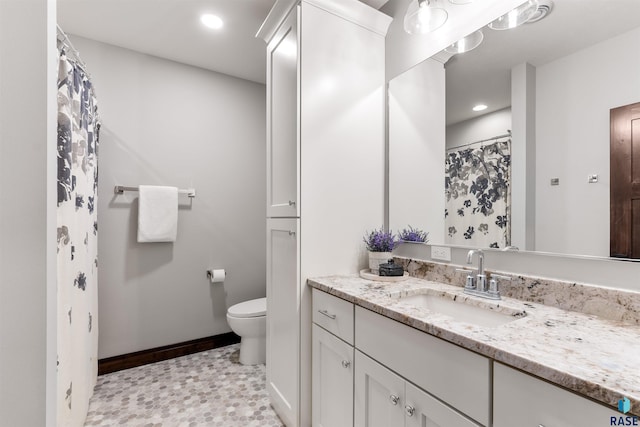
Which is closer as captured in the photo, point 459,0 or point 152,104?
point 459,0

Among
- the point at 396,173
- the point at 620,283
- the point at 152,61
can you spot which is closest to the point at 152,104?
the point at 152,61

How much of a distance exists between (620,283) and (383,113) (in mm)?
1329

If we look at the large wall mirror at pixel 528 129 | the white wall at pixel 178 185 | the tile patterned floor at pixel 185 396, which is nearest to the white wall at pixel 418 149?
the large wall mirror at pixel 528 129

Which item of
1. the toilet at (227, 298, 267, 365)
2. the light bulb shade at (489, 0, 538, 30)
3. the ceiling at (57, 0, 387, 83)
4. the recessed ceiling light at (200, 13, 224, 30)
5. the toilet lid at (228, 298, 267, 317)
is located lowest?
the toilet at (227, 298, 267, 365)

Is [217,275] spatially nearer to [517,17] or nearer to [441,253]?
[441,253]

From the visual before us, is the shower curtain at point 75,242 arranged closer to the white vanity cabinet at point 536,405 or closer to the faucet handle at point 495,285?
the white vanity cabinet at point 536,405

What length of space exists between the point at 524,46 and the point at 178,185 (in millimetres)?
2460

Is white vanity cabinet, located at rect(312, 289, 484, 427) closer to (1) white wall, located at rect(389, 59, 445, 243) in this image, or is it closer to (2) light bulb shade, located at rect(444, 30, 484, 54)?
(1) white wall, located at rect(389, 59, 445, 243)

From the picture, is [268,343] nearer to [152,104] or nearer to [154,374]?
[154,374]

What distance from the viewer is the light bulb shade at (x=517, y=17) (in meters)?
1.14

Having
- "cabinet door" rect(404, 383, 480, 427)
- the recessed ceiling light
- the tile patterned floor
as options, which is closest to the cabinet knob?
"cabinet door" rect(404, 383, 480, 427)

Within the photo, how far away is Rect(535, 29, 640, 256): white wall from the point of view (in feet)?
3.12

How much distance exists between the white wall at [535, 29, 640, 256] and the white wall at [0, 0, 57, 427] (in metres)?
1.45

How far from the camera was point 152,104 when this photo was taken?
2.37 meters
